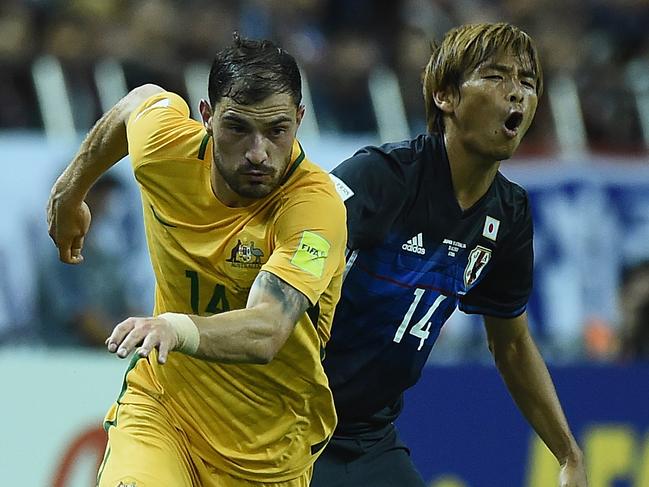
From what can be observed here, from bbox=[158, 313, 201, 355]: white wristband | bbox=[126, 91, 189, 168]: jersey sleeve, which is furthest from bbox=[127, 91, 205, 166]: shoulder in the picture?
bbox=[158, 313, 201, 355]: white wristband

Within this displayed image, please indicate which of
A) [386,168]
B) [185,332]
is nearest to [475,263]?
[386,168]

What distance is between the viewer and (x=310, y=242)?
15.0 ft

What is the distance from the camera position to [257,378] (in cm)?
485

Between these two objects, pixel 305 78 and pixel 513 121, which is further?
pixel 305 78

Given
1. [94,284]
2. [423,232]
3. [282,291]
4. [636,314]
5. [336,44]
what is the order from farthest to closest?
[336,44] < [636,314] < [94,284] < [423,232] < [282,291]

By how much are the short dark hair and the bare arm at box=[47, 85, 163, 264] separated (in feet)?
2.42

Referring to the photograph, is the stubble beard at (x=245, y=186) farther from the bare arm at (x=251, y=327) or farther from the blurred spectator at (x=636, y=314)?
the blurred spectator at (x=636, y=314)

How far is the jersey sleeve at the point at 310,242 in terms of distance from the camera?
4.52m

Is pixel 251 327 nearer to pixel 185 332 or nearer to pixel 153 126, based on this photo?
pixel 185 332

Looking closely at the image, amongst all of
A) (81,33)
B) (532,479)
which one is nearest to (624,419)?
(532,479)

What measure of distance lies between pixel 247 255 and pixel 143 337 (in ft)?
3.11

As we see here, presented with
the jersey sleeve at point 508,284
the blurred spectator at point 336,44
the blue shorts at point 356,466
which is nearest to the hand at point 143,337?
the blue shorts at point 356,466

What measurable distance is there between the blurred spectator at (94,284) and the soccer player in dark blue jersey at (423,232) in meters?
3.87

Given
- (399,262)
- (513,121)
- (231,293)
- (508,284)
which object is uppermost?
(513,121)
